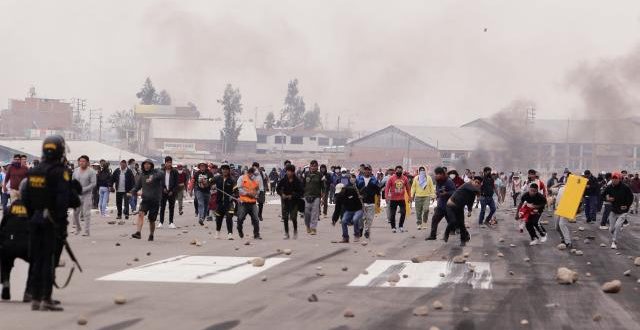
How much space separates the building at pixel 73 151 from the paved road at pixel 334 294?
279ft

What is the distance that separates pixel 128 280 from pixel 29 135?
161256 mm

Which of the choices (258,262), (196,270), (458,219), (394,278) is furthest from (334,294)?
(458,219)

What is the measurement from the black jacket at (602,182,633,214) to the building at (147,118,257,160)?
123m

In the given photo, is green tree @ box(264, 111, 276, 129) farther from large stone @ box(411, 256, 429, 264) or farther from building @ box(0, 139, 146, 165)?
large stone @ box(411, 256, 429, 264)

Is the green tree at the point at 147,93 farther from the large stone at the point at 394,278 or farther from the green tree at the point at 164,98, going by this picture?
the large stone at the point at 394,278

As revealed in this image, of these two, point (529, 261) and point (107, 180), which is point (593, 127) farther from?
point (529, 261)

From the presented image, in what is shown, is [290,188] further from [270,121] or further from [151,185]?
[270,121]

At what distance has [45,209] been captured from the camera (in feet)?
35.5

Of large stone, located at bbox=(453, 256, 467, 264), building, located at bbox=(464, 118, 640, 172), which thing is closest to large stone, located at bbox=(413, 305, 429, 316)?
large stone, located at bbox=(453, 256, 467, 264)

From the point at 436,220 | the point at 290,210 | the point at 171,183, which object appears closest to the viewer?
the point at 290,210

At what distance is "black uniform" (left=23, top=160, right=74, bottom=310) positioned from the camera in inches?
426

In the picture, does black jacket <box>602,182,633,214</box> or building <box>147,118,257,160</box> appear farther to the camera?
building <box>147,118,257,160</box>

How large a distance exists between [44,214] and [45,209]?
57 mm

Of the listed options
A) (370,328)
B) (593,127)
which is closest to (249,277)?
(370,328)
